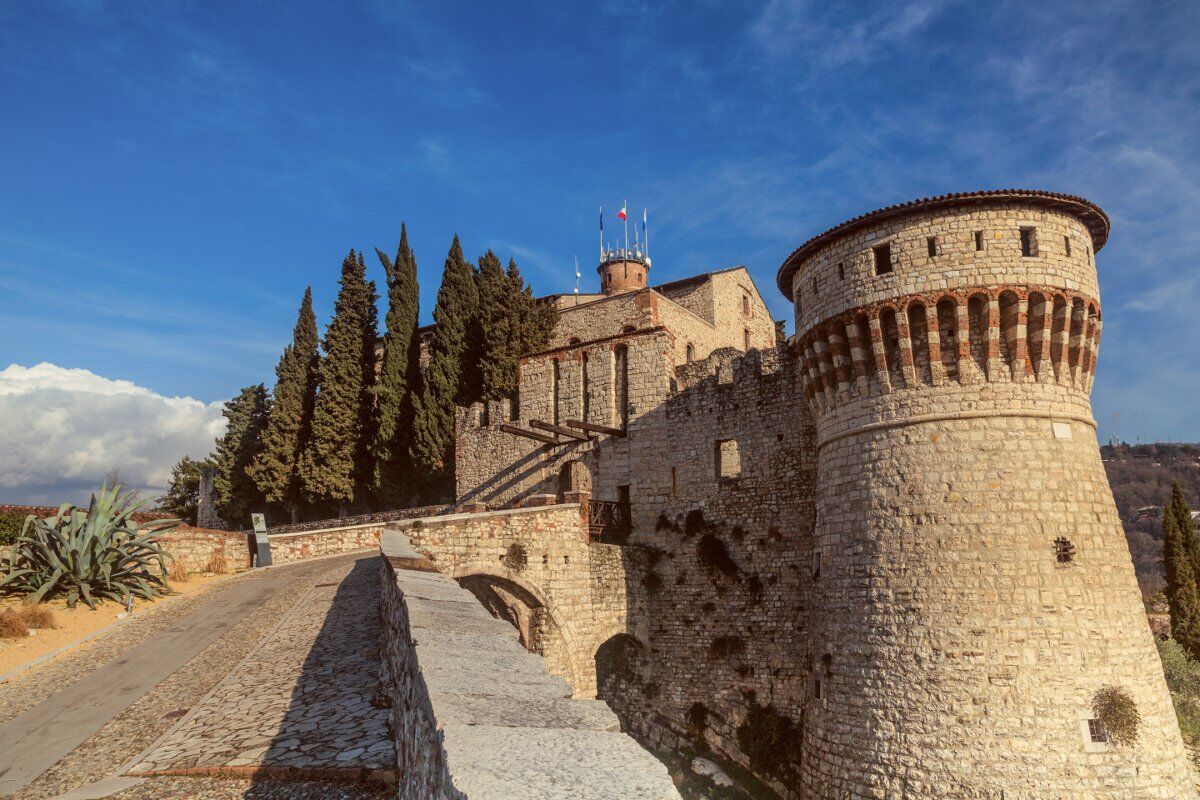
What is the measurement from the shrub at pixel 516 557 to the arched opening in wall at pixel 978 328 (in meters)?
10.5

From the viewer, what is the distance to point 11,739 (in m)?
7.37

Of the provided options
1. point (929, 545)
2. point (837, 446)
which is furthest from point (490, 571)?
point (929, 545)

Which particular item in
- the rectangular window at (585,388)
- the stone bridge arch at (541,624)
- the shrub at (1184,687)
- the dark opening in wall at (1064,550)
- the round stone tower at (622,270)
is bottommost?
the shrub at (1184,687)

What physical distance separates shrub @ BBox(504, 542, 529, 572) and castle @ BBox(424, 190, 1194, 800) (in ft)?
0.18

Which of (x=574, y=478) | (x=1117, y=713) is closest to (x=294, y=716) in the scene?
(x=1117, y=713)

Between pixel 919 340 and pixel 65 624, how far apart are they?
640 inches

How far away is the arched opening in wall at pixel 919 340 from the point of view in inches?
575

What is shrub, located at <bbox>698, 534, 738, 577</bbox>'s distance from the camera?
19719 millimetres

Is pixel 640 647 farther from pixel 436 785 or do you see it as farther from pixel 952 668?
pixel 436 785

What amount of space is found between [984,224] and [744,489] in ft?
27.9

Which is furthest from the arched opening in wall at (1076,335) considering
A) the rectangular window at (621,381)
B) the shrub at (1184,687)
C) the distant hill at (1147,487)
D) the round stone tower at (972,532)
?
the distant hill at (1147,487)

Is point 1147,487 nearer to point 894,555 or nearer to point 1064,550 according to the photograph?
point 1064,550

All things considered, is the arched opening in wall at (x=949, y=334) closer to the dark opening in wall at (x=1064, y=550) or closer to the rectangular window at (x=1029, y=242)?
the rectangular window at (x=1029, y=242)

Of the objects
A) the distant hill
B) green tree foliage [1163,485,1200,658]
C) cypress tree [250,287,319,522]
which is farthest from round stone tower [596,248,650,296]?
the distant hill
